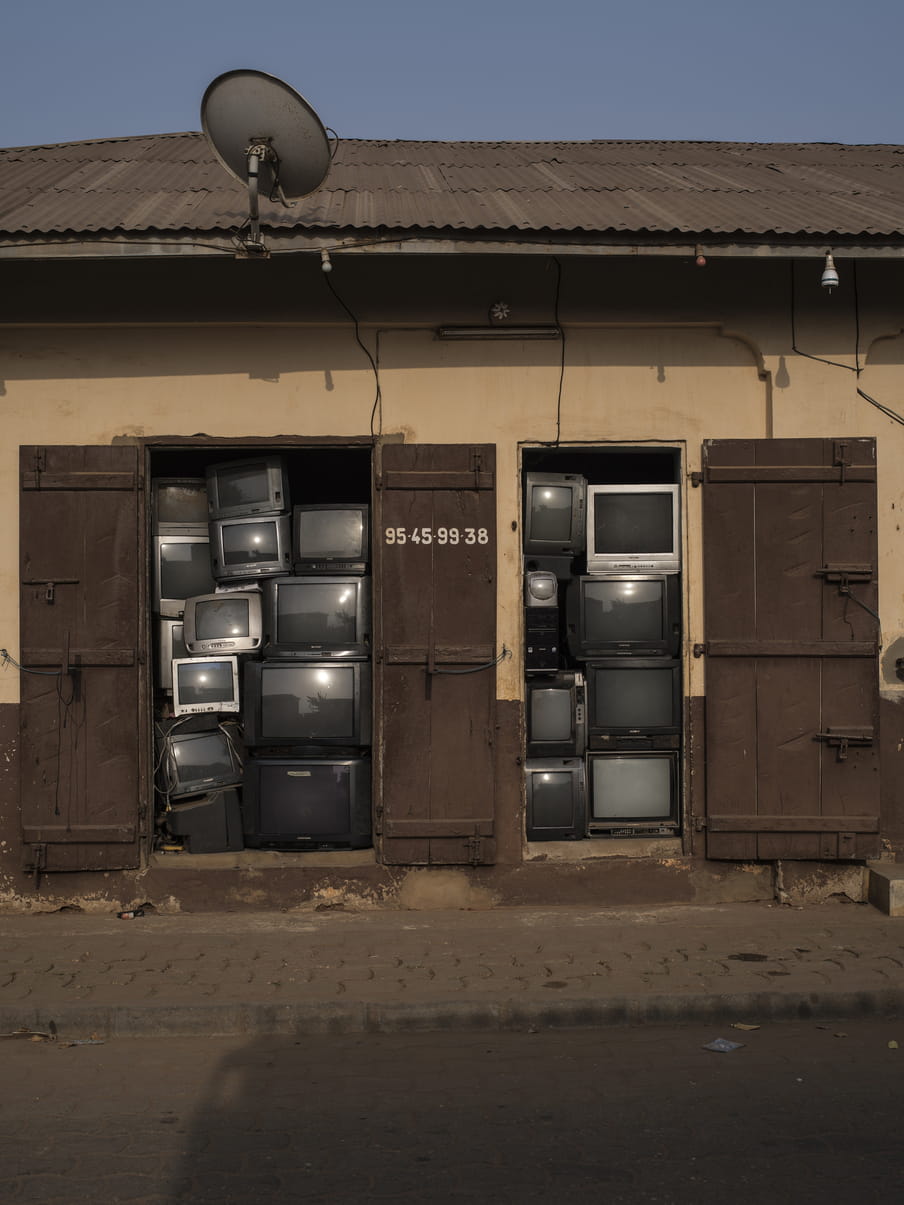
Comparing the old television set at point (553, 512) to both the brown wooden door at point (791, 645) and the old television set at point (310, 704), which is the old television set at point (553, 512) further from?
the old television set at point (310, 704)

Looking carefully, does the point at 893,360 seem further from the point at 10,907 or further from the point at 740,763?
the point at 10,907

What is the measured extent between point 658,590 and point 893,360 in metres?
2.03

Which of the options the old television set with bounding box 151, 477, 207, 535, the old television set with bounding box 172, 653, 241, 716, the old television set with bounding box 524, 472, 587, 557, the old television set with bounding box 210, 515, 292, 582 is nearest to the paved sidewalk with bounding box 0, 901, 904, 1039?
the old television set with bounding box 172, 653, 241, 716

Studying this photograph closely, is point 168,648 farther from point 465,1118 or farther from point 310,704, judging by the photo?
point 465,1118

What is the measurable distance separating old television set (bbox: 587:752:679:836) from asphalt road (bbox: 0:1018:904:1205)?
2169 millimetres

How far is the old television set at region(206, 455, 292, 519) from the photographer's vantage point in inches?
290

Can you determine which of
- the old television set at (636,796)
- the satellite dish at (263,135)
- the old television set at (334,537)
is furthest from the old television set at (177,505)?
the old television set at (636,796)

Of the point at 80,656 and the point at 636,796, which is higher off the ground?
the point at 80,656

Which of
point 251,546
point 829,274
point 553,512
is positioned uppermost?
point 829,274

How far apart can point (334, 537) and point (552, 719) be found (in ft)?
5.93

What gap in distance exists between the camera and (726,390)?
7.14 meters

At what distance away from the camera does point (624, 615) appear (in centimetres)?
726

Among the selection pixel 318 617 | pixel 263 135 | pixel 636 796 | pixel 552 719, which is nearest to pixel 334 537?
pixel 318 617

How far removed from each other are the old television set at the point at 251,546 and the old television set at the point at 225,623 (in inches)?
5.9
